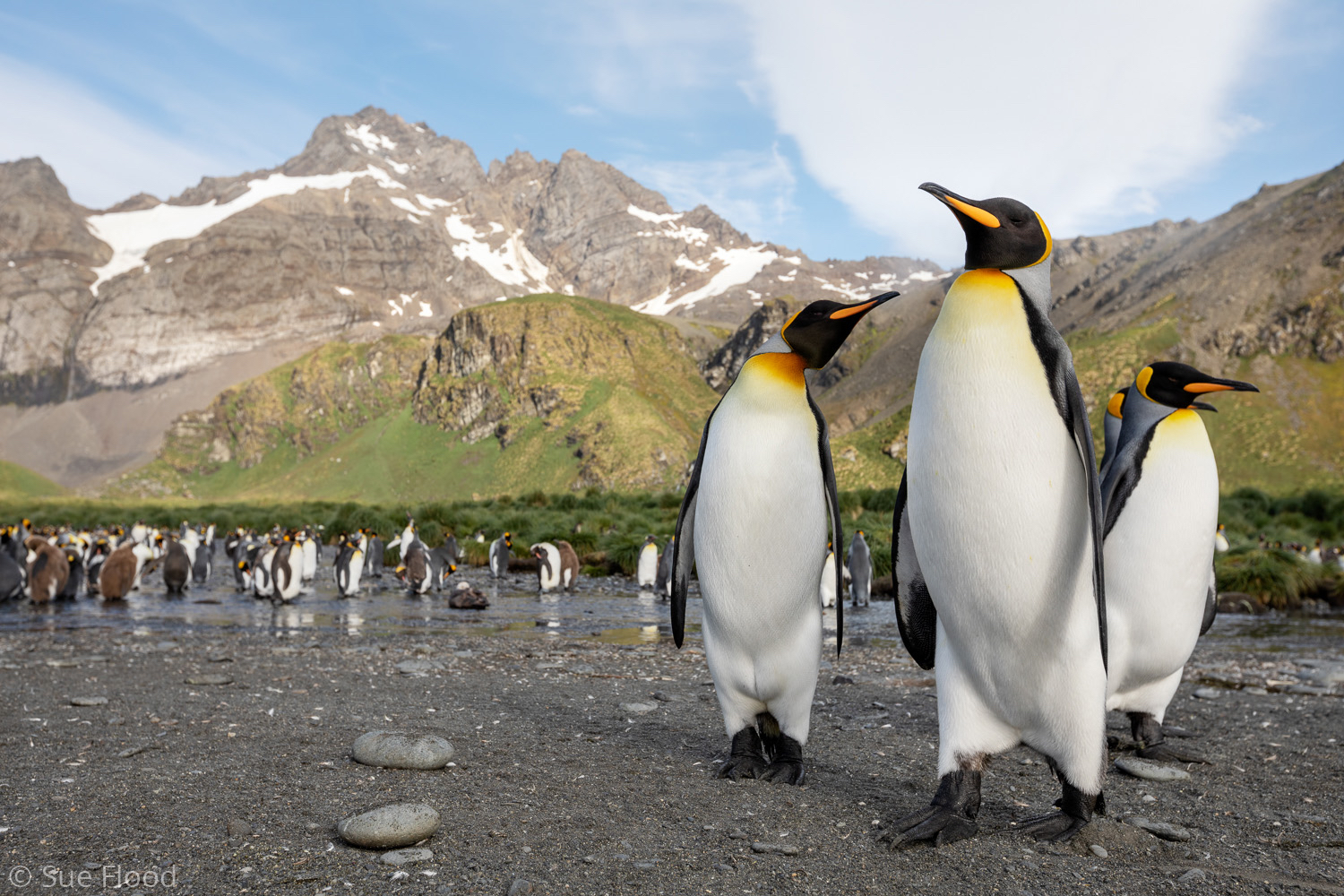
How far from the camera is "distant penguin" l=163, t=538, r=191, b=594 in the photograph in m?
14.6

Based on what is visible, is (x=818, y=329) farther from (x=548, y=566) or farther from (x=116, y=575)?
(x=116, y=575)

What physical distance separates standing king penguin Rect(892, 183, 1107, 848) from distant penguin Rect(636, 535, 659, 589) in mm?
12978

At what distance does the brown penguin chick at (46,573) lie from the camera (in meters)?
12.7

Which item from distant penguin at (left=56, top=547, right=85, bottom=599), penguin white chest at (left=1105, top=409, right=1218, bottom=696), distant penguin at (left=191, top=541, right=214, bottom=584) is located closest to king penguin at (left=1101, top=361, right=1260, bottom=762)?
penguin white chest at (left=1105, top=409, right=1218, bottom=696)

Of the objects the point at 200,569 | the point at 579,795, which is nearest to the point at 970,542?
the point at 579,795

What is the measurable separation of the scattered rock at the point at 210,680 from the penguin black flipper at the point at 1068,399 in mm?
5762

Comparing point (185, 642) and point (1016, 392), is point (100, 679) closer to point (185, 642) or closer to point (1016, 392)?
point (185, 642)

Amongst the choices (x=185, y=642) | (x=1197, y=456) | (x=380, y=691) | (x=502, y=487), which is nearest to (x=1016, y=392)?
(x=1197, y=456)

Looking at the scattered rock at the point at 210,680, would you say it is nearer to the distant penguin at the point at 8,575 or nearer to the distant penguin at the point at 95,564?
the distant penguin at the point at 8,575

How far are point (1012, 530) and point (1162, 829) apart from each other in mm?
1292

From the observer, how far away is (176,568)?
47.8ft

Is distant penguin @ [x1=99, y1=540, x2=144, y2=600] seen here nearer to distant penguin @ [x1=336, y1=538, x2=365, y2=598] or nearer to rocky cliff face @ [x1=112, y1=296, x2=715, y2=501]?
distant penguin @ [x1=336, y1=538, x2=365, y2=598]

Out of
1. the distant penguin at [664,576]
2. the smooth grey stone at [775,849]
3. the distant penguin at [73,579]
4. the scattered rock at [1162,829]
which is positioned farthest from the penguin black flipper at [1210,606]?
the distant penguin at [73,579]

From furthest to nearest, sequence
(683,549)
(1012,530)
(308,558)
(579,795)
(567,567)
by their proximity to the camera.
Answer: (308,558), (567,567), (683,549), (579,795), (1012,530)
